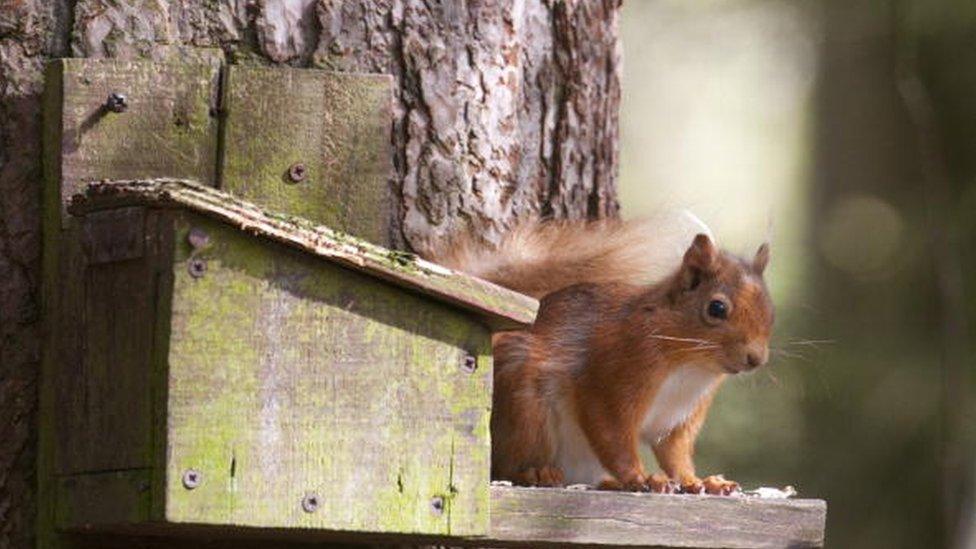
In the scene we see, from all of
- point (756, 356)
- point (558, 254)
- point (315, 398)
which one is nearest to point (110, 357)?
point (315, 398)

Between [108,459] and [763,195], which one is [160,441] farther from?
[763,195]

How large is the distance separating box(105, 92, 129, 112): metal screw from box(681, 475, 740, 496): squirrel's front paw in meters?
1.21

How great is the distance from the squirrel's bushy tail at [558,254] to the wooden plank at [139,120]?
507 mm

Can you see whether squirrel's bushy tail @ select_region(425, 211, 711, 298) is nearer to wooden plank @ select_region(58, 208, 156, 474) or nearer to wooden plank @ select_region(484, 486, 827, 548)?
wooden plank @ select_region(484, 486, 827, 548)

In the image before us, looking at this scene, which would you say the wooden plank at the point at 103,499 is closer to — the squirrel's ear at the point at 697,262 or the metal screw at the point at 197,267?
the metal screw at the point at 197,267

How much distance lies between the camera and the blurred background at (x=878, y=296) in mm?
7793

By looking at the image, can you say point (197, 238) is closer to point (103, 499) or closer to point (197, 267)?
point (197, 267)

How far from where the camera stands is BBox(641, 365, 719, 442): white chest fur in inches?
145

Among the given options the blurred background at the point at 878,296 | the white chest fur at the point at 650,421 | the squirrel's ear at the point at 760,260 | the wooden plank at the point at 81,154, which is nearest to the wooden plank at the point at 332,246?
the wooden plank at the point at 81,154

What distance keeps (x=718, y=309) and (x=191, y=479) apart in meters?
1.38

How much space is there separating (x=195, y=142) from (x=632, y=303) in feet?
3.06

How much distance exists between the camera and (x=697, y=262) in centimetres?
368

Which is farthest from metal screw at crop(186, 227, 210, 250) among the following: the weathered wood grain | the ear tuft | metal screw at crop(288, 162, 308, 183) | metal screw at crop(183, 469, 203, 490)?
the ear tuft

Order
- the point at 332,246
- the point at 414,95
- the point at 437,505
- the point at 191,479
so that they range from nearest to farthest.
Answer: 1. the point at 191,479
2. the point at 332,246
3. the point at 437,505
4. the point at 414,95
